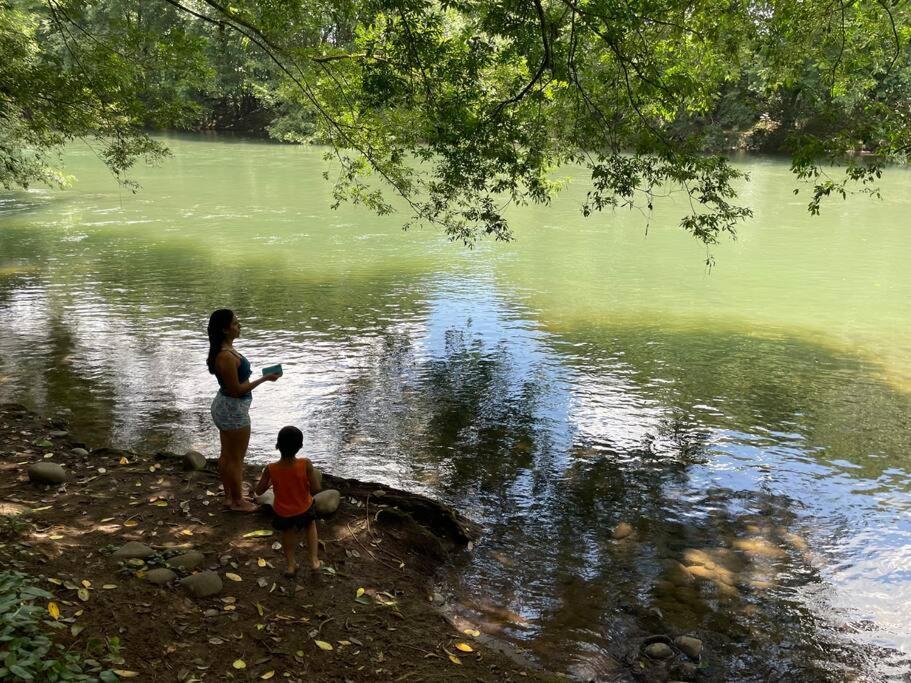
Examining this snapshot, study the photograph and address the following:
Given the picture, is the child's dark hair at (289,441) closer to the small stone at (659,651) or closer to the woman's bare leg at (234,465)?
the woman's bare leg at (234,465)

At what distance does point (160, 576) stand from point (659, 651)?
3.16 metres

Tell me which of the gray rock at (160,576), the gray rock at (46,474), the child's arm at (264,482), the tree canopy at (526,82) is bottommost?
the gray rock at (160,576)

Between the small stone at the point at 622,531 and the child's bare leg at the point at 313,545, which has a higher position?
the child's bare leg at the point at 313,545

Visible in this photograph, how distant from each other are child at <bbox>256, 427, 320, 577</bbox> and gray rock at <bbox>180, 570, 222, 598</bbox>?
1.52ft

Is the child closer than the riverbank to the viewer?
No

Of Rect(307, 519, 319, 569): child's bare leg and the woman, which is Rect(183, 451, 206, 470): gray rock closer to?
the woman

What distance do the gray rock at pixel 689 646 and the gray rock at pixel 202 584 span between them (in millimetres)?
2982

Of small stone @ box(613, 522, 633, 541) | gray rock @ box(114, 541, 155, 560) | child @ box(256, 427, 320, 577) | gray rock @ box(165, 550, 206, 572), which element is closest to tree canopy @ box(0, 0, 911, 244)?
small stone @ box(613, 522, 633, 541)

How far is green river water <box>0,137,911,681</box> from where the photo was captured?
5.40m

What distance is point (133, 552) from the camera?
4598mm

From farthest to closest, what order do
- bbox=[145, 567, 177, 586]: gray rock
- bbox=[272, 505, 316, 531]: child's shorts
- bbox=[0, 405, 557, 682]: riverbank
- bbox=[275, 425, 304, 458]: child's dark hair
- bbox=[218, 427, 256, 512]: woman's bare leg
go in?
1. bbox=[218, 427, 256, 512]: woman's bare leg
2. bbox=[272, 505, 316, 531]: child's shorts
3. bbox=[275, 425, 304, 458]: child's dark hair
4. bbox=[145, 567, 177, 586]: gray rock
5. bbox=[0, 405, 557, 682]: riverbank

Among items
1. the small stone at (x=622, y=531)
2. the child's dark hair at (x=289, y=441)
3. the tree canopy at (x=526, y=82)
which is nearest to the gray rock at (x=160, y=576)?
the child's dark hair at (x=289, y=441)

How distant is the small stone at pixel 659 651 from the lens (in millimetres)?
4676

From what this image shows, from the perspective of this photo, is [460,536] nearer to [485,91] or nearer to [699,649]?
[699,649]
